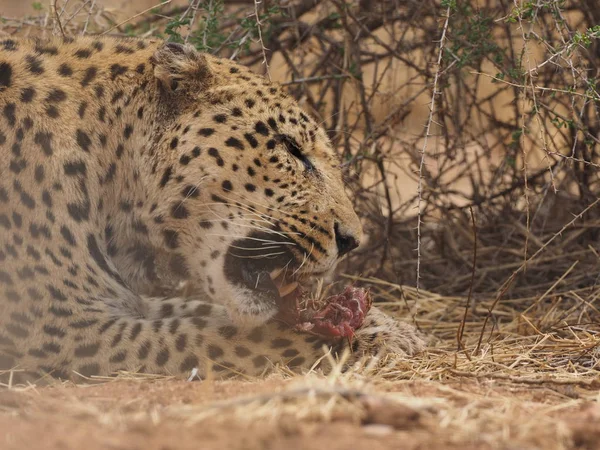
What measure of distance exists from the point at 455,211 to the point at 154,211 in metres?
3.05

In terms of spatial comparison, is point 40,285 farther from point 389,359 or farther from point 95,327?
point 389,359

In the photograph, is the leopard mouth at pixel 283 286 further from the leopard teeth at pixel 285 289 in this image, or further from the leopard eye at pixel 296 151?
the leopard eye at pixel 296 151

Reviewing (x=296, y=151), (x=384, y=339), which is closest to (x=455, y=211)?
(x=384, y=339)

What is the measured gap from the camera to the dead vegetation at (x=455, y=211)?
11.1 ft

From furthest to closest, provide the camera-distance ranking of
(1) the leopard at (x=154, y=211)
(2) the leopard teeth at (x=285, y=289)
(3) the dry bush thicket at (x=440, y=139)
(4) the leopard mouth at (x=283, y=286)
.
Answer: (3) the dry bush thicket at (x=440, y=139) < (2) the leopard teeth at (x=285, y=289) < (4) the leopard mouth at (x=283, y=286) < (1) the leopard at (x=154, y=211)

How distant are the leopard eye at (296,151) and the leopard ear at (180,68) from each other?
459 mm

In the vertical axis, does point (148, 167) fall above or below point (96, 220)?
above

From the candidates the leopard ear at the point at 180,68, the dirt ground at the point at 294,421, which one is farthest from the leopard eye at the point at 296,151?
the dirt ground at the point at 294,421

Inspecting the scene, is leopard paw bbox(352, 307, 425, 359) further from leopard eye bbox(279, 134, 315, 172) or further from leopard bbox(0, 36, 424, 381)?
leopard eye bbox(279, 134, 315, 172)

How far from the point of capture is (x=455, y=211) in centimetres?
677

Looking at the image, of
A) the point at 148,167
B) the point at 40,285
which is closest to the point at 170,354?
the point at 40,285

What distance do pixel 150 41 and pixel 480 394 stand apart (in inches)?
98.8

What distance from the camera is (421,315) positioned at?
5.76 meters

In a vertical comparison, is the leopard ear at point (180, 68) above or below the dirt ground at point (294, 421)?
above
